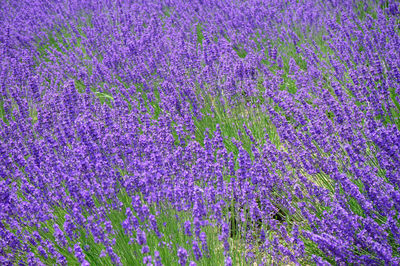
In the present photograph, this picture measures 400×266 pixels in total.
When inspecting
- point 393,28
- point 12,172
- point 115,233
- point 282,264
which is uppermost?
point 393,28

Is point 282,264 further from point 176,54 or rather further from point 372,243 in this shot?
point 176,54

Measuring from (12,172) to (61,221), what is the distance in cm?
72

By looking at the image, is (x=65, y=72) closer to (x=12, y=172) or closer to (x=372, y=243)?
(x=12, y=172)

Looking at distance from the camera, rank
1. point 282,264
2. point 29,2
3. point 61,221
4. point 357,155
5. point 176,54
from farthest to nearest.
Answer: point 29,2
point 176,54
point 61,221
point 282,264
point 357,155

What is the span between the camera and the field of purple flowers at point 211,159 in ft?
6.55

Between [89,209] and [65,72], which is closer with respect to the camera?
[89,209]

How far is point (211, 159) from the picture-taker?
2.59 metres

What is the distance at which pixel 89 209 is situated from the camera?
2.21 metres

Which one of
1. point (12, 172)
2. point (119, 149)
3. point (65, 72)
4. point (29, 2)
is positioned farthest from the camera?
point (29, 2)

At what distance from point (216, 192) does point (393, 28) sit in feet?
8.12

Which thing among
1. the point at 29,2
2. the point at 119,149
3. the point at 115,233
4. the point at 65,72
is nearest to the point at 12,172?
the point at 119,149

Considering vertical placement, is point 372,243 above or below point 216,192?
below

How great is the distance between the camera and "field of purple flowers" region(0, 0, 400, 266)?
200 centimetres

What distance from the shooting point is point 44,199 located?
8.27ft
